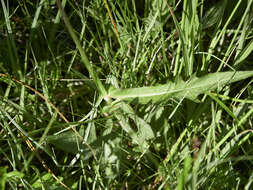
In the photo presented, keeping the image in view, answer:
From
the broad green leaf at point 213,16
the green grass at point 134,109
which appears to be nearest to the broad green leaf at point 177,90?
the green grass at point 134,109

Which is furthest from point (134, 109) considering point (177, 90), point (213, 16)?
point (213, 16)

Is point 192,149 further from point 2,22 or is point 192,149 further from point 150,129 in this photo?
point 2,22

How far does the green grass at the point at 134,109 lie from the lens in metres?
1.01

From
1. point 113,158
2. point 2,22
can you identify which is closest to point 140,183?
point 113,158

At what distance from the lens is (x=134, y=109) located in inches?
45.1

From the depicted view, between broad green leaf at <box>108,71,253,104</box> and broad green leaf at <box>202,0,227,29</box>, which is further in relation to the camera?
broad green leaf at <box>202,0,227,29</box>

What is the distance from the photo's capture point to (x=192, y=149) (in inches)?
44.9

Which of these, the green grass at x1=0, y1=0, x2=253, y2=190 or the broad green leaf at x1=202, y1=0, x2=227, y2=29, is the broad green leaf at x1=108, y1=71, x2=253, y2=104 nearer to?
the green grass at x1=0, y1=0, x2=253, y2=190

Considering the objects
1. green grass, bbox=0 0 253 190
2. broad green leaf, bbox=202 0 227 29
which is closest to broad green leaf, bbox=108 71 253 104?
green grass, bbox=0 0 253 190

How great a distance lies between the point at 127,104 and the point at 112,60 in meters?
0.22

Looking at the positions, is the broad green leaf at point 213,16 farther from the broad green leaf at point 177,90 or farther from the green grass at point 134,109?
the broad green leaf at point 177,90

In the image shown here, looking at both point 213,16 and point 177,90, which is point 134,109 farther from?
point 213,16

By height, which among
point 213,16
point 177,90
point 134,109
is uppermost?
point 213,16

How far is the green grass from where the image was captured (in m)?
1.01
